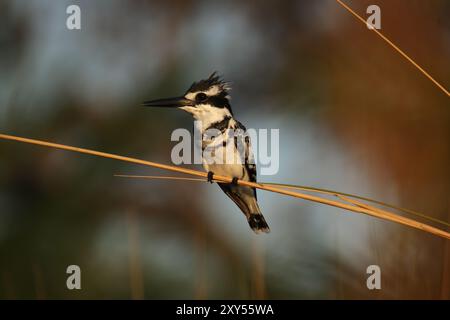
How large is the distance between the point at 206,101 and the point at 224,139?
11.4 inches

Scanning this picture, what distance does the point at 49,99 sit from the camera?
4.18 metres

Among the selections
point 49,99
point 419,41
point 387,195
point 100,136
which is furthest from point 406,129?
point 49,99

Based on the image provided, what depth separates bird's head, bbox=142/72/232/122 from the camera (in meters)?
3.34

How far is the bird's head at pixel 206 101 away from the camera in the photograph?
3342mm

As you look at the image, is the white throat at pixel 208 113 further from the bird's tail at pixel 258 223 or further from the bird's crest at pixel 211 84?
the bird's tail at pixel 258 223

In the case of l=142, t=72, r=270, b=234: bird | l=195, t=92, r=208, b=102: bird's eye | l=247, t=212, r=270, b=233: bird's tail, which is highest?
l=195, t=92, r=208, b=102: bird's eye

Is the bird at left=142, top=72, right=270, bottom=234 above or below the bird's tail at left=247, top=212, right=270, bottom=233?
above

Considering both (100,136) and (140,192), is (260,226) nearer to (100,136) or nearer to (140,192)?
(140,192)

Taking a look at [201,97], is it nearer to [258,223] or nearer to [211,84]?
[211,84]

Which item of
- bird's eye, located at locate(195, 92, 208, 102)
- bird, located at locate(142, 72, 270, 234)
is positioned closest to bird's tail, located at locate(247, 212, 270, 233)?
bird, located at locate(142, 72, 270, 234)

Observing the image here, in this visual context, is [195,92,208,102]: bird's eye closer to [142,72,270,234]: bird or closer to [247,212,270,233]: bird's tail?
[142,72,270,234]: bird

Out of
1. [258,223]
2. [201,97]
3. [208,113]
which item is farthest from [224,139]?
[258,223]

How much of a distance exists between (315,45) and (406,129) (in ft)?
3.30

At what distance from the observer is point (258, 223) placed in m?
3.20
